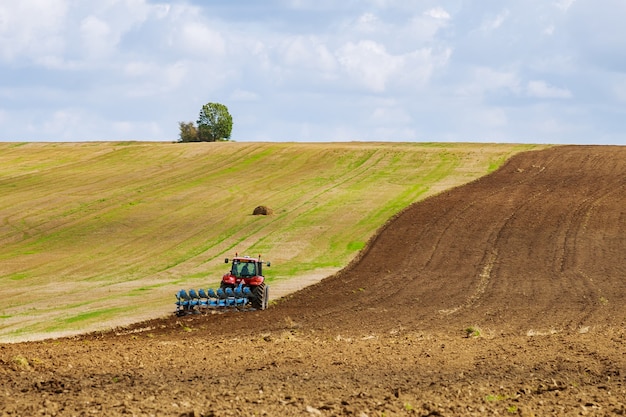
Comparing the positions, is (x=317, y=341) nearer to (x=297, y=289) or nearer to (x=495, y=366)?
(x=495, y=366)

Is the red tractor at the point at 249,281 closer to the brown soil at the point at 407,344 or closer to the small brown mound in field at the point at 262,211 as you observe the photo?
the brown soil at the point at 407,344

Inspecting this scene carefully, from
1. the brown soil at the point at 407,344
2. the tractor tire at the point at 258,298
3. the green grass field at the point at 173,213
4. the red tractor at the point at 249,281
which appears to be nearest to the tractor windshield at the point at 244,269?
the red tractor at the point at 249,281

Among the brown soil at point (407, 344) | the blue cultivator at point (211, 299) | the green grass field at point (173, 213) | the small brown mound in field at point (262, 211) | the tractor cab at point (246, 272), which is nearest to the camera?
the brown soil at point (407, 344)

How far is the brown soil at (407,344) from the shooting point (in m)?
15.3

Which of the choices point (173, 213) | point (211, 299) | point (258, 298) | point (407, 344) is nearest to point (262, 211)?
point (173, 213)

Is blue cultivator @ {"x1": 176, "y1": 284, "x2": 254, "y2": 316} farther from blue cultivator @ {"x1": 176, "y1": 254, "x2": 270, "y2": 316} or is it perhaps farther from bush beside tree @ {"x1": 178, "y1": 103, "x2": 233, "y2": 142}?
bush beside tree @ {"x1": 178, "y1": 103, "x2": 233, "y2": 142}

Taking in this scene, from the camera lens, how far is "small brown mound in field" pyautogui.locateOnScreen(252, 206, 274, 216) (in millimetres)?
61281

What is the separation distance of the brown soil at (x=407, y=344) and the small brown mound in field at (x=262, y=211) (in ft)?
30.0

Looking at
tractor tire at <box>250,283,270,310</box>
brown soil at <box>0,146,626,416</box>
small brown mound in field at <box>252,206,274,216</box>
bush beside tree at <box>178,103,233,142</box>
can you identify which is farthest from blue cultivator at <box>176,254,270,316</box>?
bush beside tree at <box>178,103,233,142</box>

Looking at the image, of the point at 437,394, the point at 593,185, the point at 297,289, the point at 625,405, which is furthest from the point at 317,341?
the point at 593,185

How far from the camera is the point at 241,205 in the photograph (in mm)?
64938

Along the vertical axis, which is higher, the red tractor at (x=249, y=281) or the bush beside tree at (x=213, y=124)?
the bush beside tree at (x=213, y=124)

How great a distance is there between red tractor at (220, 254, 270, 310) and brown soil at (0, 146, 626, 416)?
3.24 ft

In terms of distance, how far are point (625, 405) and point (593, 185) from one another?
5319 cm
